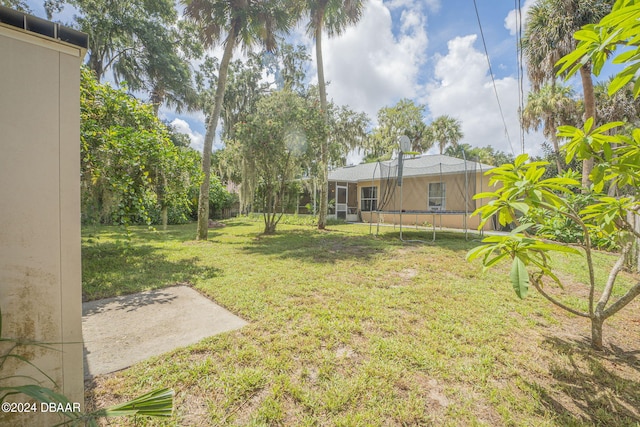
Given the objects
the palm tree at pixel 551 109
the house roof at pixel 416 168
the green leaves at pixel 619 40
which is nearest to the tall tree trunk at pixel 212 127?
the house roof at pixel 416 168

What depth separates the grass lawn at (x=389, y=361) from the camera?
156cm

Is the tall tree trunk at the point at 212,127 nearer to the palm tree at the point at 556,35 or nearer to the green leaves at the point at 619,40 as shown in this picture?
the green leaves at the point at 619,40

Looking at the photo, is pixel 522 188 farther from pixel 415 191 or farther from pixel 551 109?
pixel 551 109

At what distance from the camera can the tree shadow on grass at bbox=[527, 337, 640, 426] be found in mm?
1548

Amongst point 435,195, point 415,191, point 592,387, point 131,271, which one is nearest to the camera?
point 592,387

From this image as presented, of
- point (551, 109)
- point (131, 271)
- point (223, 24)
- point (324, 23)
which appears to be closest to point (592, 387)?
point (131, 271)

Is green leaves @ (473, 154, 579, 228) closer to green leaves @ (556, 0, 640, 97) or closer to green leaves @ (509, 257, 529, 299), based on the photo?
green leaves @ (509, 257, 529, 299)

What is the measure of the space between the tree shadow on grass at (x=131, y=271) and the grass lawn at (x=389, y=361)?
5 centimetres

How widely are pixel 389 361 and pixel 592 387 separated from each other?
1.39 meters

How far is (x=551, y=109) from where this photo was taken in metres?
15.0

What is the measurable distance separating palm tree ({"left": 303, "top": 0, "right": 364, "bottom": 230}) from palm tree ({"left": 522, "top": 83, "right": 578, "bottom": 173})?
1129cm

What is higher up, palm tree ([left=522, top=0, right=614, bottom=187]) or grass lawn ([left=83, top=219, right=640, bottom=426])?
palm tree ([left=522, top=0, right=614, bottom=187])

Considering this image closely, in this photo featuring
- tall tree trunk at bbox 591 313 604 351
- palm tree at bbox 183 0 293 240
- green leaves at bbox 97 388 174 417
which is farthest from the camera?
palm tree at bbox 183 0 293 240

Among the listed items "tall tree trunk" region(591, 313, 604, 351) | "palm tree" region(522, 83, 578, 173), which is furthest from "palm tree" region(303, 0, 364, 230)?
"palm tree" region(522, 83, 578, 173)
